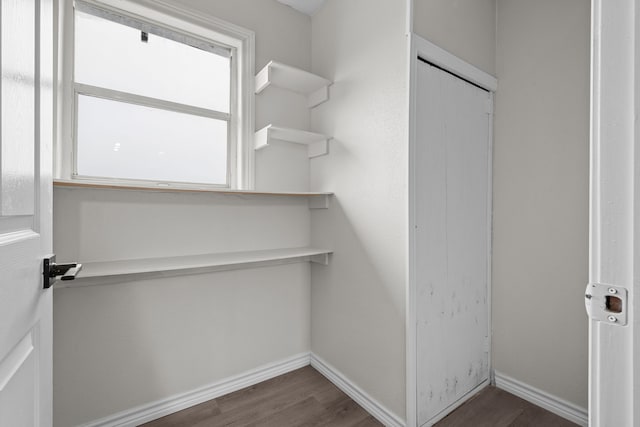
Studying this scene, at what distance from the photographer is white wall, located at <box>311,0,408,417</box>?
1.47 metres

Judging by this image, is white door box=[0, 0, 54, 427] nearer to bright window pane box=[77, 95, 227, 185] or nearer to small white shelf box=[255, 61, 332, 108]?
bright window pane box=[77, 95, 227, 185]

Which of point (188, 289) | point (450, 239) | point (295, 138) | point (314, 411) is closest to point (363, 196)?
point (450, 239)

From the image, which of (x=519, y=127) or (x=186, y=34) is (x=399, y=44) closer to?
(x=519, y=127)

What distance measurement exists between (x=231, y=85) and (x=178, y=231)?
104cm

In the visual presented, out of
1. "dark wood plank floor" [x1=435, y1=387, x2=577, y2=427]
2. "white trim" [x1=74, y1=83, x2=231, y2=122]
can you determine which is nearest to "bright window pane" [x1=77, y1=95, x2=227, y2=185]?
"white trim" [x1=74, y1=83, x2=231, y2=122]

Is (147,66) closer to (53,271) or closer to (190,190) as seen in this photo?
(190,190)

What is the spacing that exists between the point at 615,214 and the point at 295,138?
1.71 m

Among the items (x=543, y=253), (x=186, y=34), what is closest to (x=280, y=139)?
(x=186, y=34)

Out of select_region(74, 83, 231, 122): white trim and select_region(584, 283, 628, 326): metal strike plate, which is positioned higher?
select_region(74, 83, 231, 122): white trim

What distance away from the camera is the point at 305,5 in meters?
2.04

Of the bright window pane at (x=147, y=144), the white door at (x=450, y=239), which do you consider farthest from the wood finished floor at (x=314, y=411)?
the bright window pane at (x=147, y=144)

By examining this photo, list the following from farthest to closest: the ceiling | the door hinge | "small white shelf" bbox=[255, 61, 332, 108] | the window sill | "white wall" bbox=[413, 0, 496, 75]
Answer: the ceiling
"small white shelf" bbox=[255, 61, 332, 108]
"white wall" bbox=[413, 0, 496, 75]
the window sill
the door hinge

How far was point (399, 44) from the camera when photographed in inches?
57.2

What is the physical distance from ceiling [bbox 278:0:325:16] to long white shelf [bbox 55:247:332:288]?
1.77 metres
